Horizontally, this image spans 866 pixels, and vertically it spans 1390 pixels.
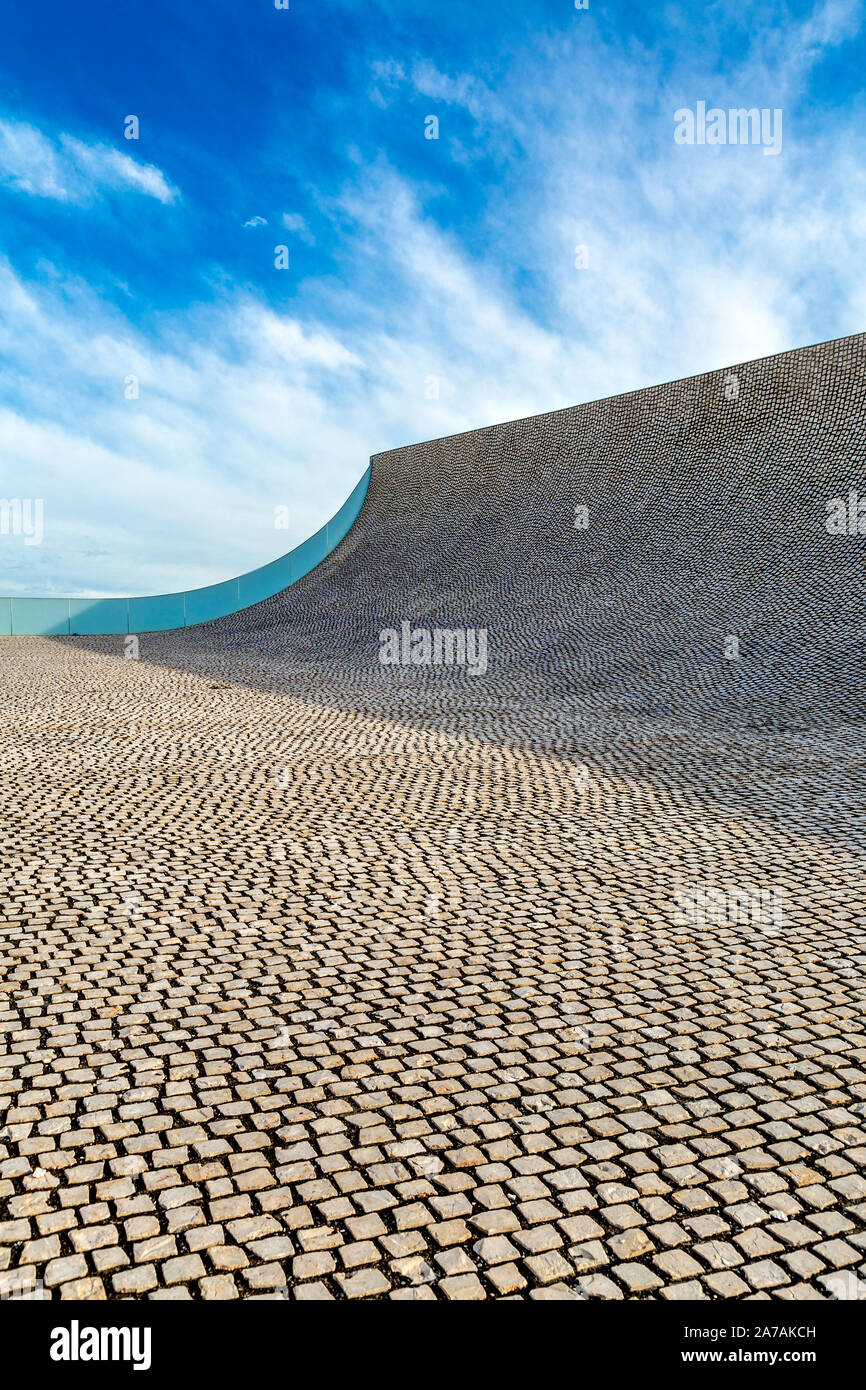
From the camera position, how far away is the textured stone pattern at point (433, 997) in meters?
2.50

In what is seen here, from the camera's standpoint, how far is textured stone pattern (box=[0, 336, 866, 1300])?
8.19ft

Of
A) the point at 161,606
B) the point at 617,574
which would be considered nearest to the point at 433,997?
the point at 617,574

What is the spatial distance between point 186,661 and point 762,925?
13.4 meters

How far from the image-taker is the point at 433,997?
395cm

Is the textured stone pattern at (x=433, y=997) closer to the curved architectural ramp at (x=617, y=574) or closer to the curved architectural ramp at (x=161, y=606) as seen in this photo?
the curved architectural ramp at (x=617, y=574)

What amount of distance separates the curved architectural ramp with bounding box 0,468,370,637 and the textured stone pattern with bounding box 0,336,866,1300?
34.8ft

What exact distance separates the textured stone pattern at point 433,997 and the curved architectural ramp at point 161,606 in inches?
418

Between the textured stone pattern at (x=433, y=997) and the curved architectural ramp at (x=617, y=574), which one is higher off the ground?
the curved architectural ramp at (x=617, y=574)

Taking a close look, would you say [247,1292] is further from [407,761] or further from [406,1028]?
[407,761]

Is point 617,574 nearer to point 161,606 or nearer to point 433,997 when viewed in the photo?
point 161,606

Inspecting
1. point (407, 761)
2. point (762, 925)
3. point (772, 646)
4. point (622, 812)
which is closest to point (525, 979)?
point (762, 925)

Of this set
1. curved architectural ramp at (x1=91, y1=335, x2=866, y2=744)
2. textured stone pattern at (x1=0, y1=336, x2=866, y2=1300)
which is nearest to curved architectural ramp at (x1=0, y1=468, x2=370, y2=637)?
curved architectural ramp at (x1=91, y1=335, x2=866, y2=744)

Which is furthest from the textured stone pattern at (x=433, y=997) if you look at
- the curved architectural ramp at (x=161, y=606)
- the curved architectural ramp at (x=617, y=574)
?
the curved architectural ramp at (x=161, y=606)

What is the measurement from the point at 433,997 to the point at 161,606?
20.5 m
